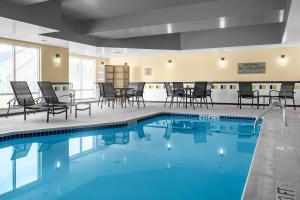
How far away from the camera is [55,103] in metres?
5.97

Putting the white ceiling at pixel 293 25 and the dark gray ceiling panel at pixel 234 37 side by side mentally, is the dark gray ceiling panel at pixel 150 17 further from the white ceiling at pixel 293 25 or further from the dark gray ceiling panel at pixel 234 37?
the white ceiling at pixel 293 25

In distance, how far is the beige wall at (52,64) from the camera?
8.28 m

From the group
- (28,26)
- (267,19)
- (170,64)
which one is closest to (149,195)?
(28,26)

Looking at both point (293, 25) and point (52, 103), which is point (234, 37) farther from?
point (52, 103)

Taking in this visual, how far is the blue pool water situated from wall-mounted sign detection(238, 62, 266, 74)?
5350 millimetres

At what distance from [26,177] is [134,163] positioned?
1257mm

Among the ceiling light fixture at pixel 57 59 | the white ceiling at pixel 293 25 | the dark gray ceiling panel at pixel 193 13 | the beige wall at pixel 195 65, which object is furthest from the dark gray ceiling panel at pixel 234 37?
the ceiling light fixture at pixel 57 59

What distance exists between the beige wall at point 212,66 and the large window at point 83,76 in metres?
1.31

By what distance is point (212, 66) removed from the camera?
10734 millimetres

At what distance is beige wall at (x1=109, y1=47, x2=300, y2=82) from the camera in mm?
9578

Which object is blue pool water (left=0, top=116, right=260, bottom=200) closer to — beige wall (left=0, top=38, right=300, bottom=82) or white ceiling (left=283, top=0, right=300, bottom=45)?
white ceiling (left=283, top=0, right=300, bottom=45)

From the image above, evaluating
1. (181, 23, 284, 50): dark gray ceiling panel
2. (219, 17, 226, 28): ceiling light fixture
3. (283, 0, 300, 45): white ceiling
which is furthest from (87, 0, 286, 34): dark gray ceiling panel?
(181, 23, 284, 50): dark gray ceiling panel

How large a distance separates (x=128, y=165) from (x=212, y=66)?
8351 millimetres

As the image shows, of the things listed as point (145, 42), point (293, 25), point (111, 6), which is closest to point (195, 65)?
point (145, 42)
